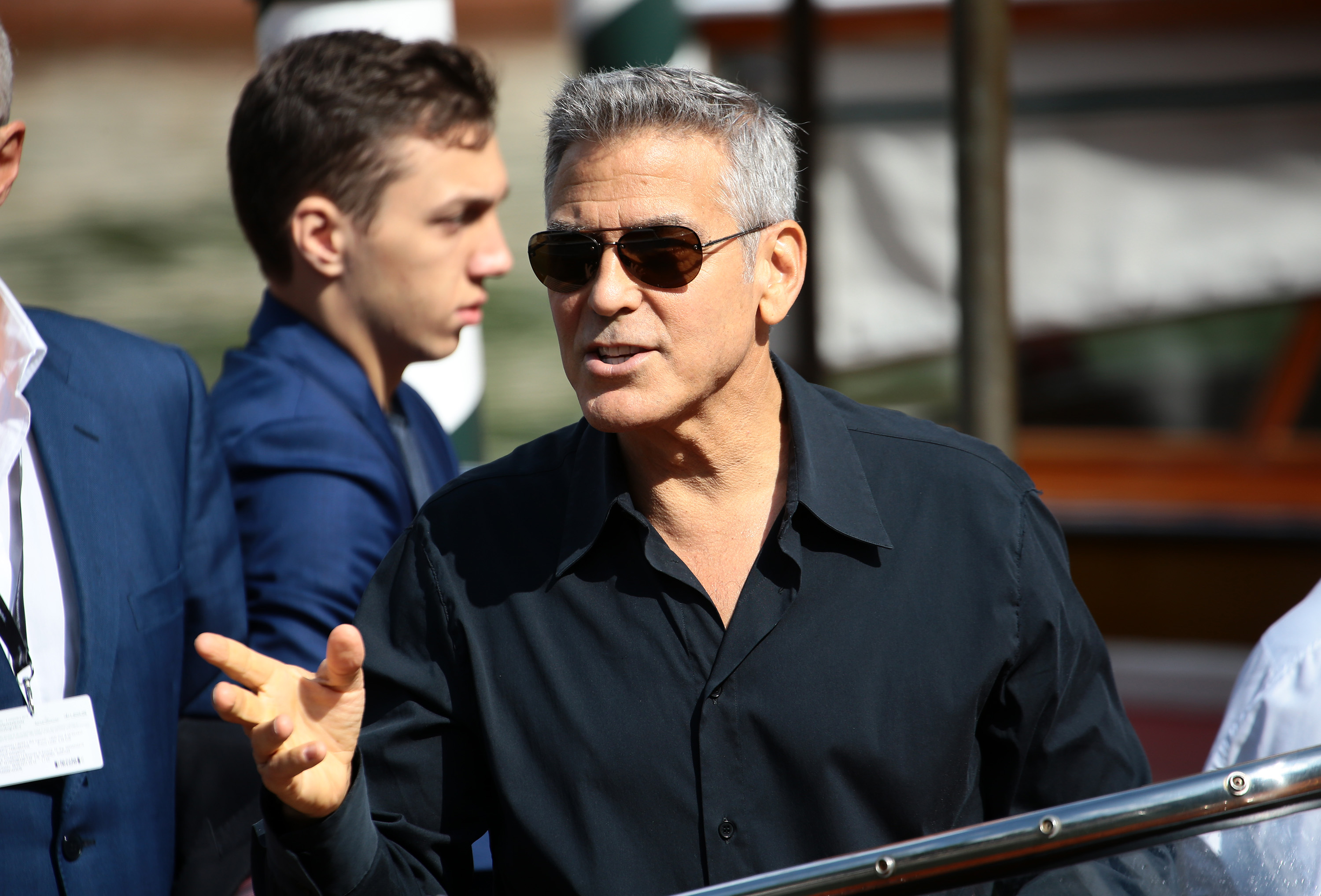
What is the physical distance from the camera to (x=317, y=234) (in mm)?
2393

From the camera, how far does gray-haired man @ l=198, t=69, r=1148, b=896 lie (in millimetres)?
1527

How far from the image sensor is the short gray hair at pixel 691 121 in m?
1.65

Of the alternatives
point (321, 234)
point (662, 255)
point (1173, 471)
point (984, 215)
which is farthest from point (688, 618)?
point (1173, 471)

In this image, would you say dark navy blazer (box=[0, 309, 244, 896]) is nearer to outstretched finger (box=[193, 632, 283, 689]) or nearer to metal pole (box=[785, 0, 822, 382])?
outstretched finger (box=[193, 632, 283, 689])

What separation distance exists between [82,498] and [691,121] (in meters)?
0.94

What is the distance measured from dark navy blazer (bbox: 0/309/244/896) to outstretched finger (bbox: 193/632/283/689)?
422 millimetres

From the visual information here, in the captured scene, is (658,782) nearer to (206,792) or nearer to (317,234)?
(206,792)

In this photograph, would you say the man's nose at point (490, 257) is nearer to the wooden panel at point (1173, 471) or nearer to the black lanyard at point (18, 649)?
the black lanyard at point (18, 649)

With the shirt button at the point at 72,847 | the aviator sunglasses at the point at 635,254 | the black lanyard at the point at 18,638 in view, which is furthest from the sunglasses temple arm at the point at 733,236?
the shirt button at the point at 72,847

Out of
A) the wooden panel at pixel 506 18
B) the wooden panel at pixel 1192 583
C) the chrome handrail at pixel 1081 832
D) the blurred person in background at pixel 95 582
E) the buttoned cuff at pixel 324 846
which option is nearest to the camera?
the chrome handrail at pixel 1081 832

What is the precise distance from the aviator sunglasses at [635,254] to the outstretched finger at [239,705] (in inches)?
24.5

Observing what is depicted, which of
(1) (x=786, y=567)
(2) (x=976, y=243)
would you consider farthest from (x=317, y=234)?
(2) (x=976, y=243)

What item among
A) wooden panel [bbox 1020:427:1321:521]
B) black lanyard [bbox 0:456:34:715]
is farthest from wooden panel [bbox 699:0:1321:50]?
black lanyard [bbox 0:456:34:715]

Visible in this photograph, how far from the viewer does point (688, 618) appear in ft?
5.21
